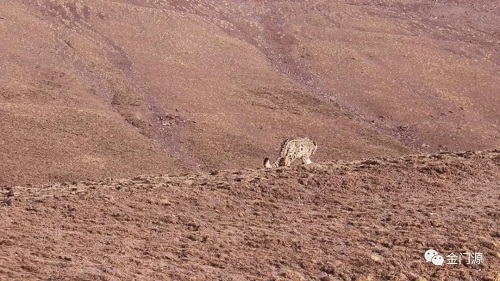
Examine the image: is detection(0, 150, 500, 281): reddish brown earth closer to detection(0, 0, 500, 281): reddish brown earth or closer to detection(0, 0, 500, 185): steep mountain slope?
detection(0, 0, 500, 281): reddish brown earth

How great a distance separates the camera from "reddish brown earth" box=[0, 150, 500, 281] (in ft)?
32.6

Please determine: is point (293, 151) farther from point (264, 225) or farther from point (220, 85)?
point (220, 85)

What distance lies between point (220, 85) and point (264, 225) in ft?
151

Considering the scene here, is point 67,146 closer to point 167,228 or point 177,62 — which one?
point 177,62

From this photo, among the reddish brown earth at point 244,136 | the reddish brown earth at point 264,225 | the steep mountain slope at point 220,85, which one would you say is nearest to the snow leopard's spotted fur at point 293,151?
the reddish brown earth at point 244,136

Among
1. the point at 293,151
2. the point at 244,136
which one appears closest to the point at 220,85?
the point at 244,136

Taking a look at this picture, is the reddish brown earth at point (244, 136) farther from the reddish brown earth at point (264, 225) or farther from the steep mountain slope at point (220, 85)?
the steep mountain slope at point (220, 85)

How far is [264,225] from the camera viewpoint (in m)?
12.3

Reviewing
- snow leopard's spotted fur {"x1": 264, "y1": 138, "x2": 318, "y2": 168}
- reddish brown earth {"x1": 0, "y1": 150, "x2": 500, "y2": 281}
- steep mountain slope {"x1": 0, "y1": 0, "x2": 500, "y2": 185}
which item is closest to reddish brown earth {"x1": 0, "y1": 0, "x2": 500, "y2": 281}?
reddish brown earth {"x1": 0, "y1": 150, "x2": 500, "y2": 281}

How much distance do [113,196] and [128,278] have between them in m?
4.02

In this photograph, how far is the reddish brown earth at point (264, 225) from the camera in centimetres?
994

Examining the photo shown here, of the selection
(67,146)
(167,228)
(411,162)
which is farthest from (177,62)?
(167,228)

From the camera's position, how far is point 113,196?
42.5ft

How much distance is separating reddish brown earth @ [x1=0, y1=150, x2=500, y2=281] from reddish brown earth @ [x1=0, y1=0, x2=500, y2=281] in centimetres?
5
